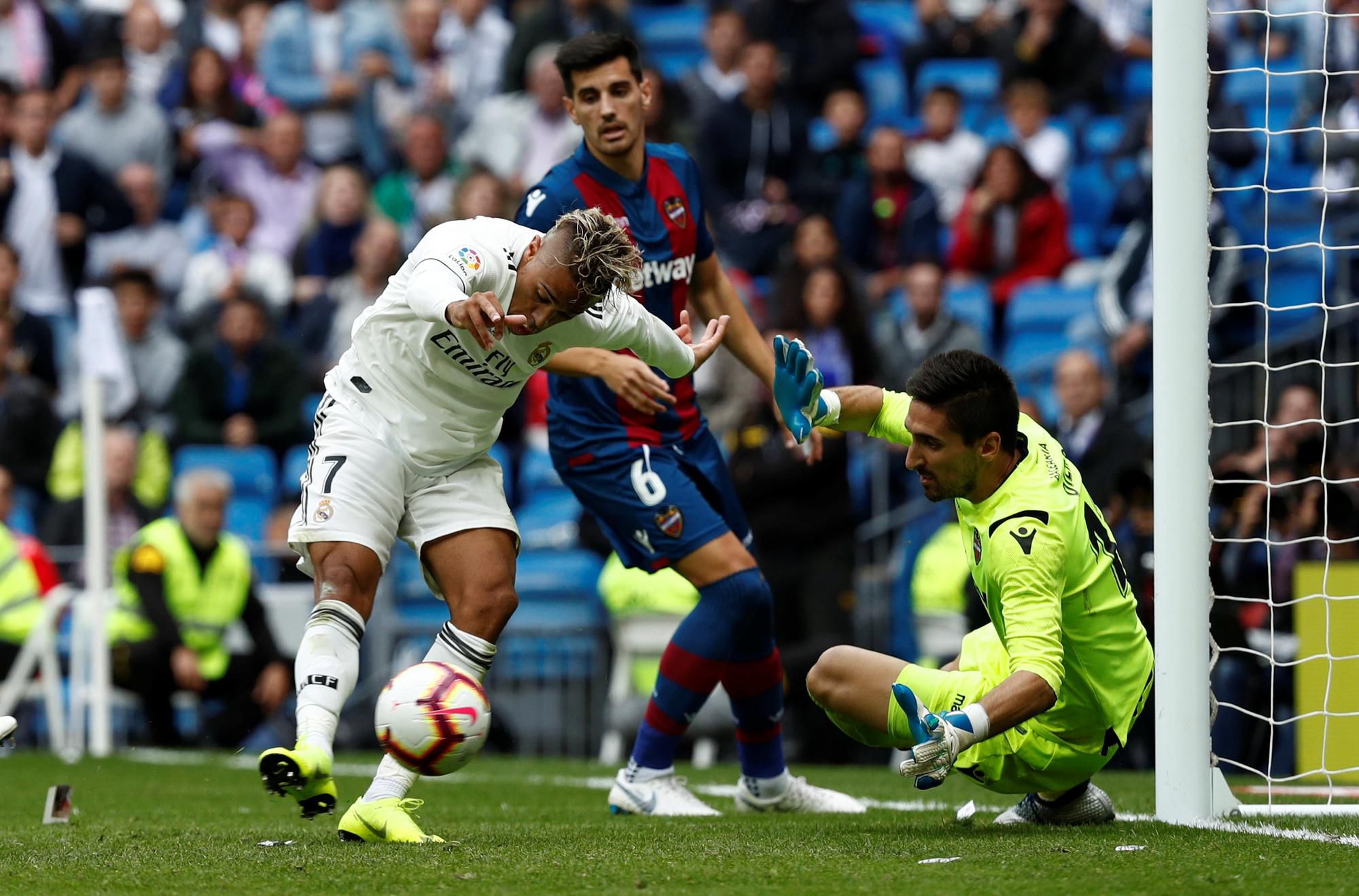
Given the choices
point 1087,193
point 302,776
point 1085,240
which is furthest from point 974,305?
point 302,776

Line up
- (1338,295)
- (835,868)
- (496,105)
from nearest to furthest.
Answer: (835,868) → (1338,295) → (496,105)

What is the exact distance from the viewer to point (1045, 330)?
1245 centimetres

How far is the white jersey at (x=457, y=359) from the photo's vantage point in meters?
5.05

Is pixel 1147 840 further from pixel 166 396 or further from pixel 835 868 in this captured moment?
pixel 166 396

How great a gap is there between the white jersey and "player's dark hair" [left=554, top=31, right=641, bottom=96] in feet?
3.99

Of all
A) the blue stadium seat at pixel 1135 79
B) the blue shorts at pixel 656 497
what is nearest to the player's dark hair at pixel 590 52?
the blue shorts at pixel 656 497

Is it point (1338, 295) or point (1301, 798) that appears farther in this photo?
point (1338, 295)

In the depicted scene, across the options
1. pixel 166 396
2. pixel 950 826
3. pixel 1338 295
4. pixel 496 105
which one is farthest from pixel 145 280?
pixel 950 826

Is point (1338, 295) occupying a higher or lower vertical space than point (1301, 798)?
higher

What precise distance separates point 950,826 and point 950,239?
850 centimetres

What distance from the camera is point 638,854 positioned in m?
4.56

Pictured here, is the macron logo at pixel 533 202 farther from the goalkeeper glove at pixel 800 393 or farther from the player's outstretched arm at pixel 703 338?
the goalkeeper glove at pixel 800 393

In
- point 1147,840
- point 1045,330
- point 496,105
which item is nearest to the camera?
point 1147,840

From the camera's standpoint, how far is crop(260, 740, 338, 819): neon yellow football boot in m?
4.43
